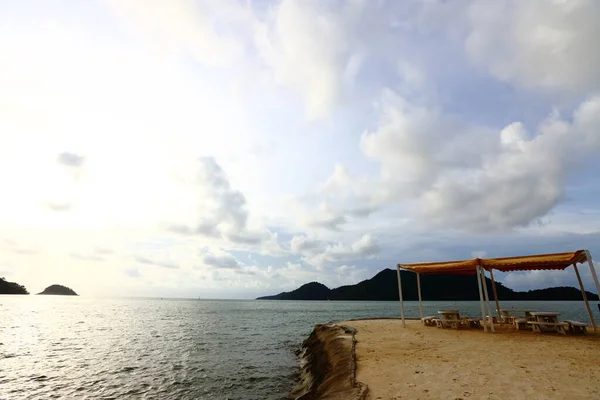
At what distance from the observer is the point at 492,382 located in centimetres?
921

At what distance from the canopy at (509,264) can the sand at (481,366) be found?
391 cm

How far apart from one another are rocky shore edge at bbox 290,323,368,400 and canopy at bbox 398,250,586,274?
692cm

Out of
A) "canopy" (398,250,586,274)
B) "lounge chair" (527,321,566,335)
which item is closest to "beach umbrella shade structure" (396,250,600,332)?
"canopy" (398,250,586,274)

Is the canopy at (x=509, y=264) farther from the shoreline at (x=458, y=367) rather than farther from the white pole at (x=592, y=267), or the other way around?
the shoreline at (x=458, y=367)

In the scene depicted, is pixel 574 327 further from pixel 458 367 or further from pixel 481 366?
pixel 458 367

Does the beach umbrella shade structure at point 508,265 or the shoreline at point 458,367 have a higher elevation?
the beach umbrella shade structure at point 508,265

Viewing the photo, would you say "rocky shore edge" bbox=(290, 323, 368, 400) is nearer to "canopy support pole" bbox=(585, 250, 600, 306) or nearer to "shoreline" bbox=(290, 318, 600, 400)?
"shoreline" bbox=(290, 318, 600, 400)

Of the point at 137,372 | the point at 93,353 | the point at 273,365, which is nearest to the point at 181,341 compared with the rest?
the point at 93,353

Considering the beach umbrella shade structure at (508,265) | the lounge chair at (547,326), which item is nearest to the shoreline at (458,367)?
the lounge chair at (547,326)

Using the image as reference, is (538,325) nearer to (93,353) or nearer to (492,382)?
(492,382)

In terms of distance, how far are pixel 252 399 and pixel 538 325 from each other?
16.5 m

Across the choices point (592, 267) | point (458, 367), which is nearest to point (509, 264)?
point (592, 267)

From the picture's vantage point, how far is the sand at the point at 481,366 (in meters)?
8.56

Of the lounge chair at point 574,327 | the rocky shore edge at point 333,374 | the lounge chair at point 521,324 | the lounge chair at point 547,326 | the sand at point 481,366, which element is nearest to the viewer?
the sand at point 481,366
